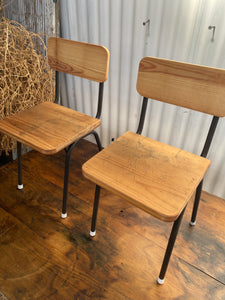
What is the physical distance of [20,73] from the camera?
4.51ft

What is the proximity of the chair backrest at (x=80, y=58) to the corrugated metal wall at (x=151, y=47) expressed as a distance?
0.96 feet

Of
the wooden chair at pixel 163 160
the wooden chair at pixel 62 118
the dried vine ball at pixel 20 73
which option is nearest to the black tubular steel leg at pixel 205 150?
the wooden chair at pixel 163 160

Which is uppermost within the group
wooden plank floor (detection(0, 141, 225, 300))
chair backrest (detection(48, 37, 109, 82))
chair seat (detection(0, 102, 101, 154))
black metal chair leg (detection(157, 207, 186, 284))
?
chair backrest (detection(48, 37, 109, 82))

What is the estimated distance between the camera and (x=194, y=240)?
1.28 meters

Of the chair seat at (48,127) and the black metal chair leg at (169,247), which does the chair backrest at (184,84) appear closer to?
the chair seat at (48,127)

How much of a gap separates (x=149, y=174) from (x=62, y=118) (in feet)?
1.82

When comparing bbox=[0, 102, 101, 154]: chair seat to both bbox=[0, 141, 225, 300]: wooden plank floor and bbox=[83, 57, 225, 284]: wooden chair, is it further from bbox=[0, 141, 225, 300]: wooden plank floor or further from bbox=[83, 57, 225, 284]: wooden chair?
bbox=[0, 141, 225, 300]: wooden plank floor

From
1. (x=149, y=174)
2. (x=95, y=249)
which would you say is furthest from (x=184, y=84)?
(x=95, y=249)

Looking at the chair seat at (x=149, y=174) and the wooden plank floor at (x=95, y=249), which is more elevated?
the chair seat at (x=149, y=174)

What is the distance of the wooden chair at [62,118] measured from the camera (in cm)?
109

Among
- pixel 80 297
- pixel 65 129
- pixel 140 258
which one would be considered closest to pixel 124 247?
pixel 140 258

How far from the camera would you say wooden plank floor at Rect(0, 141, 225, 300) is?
41.7 inches

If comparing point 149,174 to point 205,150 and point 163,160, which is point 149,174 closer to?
point 163,160

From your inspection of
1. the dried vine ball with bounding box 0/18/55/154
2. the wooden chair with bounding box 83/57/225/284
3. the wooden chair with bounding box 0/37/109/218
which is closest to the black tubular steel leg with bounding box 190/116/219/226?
the wooden chair with bounding box 83/57/225/284
